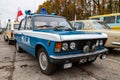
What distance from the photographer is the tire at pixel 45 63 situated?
420cm

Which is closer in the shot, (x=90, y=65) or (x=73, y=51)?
(x=73, y=51)

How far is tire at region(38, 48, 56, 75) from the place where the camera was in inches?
165

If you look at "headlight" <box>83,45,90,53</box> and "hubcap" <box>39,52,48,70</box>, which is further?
"hubcap" <box>39,52,48,70</box>

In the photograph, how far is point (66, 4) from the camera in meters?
30.9

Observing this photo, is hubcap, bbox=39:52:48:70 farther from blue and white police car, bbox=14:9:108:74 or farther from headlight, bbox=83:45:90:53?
headlight, bbox=83:45:90:53

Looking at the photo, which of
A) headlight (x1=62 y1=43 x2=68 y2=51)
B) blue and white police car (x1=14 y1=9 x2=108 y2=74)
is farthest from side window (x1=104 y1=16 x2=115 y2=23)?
headlight (x1=62 y1=43 x2=68 y2=51)

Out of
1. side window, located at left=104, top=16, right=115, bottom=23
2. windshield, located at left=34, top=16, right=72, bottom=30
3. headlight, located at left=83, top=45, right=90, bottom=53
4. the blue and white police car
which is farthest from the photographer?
side window, located at left=104, top=16, right=115, bottom=23

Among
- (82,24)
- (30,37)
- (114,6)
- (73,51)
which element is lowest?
(73,51)

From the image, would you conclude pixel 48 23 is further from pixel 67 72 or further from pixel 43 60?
pixel 67 72

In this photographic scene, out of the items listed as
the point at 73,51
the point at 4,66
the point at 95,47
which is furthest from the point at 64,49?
the point at 4,66

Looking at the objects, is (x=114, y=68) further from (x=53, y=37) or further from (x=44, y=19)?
(x=44, y=19)

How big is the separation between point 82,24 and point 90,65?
9.79ft

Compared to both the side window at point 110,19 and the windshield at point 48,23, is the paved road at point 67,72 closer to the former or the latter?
the windshield at point 48,23

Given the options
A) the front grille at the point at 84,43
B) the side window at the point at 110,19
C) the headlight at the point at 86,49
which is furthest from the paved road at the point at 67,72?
the side window at the point at 110,19
